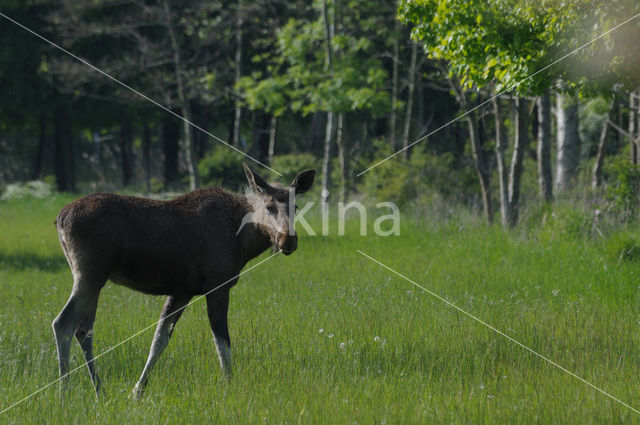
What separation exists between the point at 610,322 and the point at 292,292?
14.6ft

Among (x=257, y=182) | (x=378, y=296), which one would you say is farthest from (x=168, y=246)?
(x=378, y=296)

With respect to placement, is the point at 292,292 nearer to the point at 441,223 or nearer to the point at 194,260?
the point at 194,260

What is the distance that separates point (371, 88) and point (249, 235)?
1842 cm

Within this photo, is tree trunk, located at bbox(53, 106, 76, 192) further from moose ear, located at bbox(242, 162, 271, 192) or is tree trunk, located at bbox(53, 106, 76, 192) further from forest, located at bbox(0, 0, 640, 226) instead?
moose ear, located at bbox(242, 162, 271, 192)

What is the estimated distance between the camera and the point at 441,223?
50.5 ft

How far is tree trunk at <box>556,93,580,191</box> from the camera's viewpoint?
18250 millimetres

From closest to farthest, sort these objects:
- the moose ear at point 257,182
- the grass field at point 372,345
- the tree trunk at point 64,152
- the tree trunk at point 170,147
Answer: the grass field at point 372,345
the moose ear at point 257,182
the tree trunk at point 64,152
the tree trunk at point 170,147

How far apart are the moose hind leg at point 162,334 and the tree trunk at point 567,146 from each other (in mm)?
13984

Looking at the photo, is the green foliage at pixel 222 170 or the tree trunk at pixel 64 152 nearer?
the green foliage at pixel 222 170

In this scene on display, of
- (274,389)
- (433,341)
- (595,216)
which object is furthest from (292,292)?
(595,216)

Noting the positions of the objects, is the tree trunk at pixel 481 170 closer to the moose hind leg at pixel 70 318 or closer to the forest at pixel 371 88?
the forest at pixel 371 88

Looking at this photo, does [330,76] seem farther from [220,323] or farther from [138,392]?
[138,392]

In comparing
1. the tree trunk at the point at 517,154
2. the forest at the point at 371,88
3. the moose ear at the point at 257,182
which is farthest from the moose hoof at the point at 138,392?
the tree trunk at the point at 517,154

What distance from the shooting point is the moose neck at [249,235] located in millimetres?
6410
